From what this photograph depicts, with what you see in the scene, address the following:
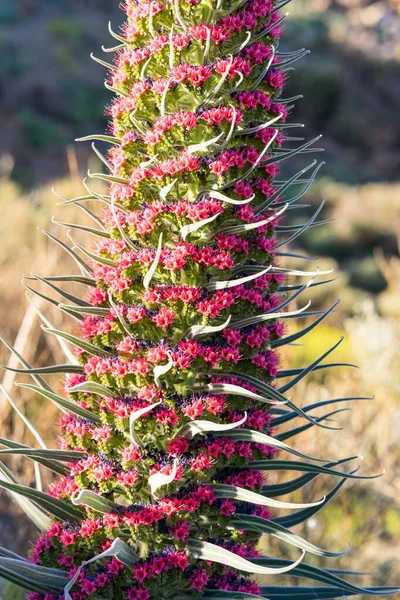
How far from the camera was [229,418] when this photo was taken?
1766 mm

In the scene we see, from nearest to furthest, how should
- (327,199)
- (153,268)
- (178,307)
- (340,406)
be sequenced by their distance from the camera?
(153,268), (178,307), (340,406), (327,199)

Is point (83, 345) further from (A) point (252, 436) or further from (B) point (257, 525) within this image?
(B) point (257, 525)

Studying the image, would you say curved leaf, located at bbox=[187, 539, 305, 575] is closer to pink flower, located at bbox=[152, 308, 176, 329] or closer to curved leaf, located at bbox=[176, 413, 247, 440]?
curved leaf, located at bbox=[176, 413, 247, 440]

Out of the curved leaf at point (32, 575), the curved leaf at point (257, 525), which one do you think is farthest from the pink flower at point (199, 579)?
the curved leaf at point (32, 575)

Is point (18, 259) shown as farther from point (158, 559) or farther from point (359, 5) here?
point (359, 5)

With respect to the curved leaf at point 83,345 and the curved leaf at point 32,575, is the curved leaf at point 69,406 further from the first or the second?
the curved leaf at point 32,575

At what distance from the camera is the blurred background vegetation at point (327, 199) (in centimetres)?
556

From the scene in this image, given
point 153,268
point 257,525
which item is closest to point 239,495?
point 257,525

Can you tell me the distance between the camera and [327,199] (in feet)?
57.4

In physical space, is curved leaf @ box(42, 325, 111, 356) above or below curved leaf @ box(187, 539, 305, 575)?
above

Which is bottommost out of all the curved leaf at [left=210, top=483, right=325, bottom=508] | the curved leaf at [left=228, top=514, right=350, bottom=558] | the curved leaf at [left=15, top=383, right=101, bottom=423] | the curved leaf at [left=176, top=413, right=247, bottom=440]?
the curved leaf at [left=228, top=514, right=350, bottom=558]

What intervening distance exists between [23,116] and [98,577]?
69.0 ft

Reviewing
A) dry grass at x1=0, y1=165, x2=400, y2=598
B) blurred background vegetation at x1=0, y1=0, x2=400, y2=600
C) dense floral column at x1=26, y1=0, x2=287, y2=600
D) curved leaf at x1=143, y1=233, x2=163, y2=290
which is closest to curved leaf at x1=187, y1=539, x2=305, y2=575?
dense floral column at x1=26, y1=0, x2=287, y2=600

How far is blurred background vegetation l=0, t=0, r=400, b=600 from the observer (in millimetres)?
5559
